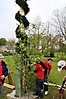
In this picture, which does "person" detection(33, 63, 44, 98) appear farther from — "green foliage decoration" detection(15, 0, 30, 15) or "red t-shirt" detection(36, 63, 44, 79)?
"green foliage decoration" detection(15, 0, 30, 15)

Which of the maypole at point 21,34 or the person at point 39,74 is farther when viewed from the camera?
the person at point 39,74

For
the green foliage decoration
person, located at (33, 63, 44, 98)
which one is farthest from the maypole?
person, located at (33, 63, 44, 98)

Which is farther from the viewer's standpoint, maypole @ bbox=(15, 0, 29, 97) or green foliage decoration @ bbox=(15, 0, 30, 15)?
green foliage decoration @ bbox=(15, 0, 30, 15)

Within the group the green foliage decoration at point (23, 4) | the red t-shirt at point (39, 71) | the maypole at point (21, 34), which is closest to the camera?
the maypole at point (21, 34)

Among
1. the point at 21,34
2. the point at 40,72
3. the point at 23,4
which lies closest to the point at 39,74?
the point at 40,72

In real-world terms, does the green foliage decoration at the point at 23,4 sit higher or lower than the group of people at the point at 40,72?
higher

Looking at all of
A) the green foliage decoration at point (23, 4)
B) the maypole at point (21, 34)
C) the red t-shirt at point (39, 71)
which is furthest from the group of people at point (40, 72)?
the green foliage decoration at point (23, 4)

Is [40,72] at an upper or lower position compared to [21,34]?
lower

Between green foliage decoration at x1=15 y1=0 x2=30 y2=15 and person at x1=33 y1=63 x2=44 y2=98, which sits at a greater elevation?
green foliage decoration at x1=15 y1=0 x2=30 y2=15

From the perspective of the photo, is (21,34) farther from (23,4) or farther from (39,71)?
(39,71)

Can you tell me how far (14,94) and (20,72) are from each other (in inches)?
46.2

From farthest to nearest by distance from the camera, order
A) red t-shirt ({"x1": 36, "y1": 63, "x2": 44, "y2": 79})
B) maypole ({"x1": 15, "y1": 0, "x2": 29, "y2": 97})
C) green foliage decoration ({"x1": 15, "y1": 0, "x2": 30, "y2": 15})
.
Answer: green foliage decoration ({"x1": 15, "y1": 0, "x2": 30, "y2": 15}) → red t-shirt ({"x1": 36, "y1": 63, "x2": 44, "y2": 79}) → maypole ({"x1": 15, "y1": 0, "x2": 29, "y2": 97})

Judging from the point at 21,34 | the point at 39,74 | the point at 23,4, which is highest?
the point at 23,4

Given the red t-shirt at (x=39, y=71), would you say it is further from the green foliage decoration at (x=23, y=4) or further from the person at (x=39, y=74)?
the green foliage decoration at (x=23, y=4)
